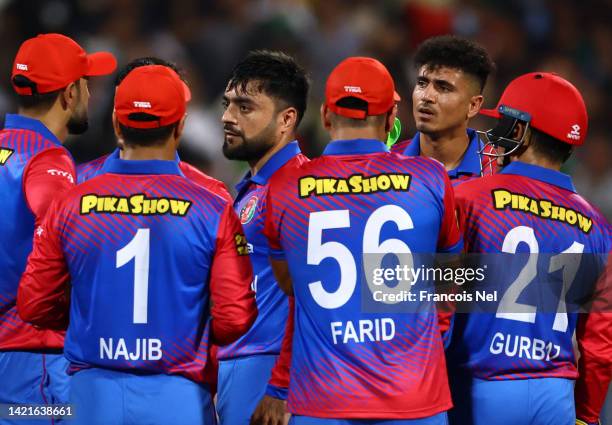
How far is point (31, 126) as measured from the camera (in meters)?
5.00

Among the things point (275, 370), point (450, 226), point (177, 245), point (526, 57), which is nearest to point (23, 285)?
point (177, 245)

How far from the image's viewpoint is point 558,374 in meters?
4.31

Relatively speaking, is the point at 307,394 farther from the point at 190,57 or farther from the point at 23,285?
the point at 190,57

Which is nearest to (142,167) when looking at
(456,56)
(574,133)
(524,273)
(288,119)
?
(288,119)

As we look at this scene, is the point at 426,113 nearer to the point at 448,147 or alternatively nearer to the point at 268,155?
the point at 448,147

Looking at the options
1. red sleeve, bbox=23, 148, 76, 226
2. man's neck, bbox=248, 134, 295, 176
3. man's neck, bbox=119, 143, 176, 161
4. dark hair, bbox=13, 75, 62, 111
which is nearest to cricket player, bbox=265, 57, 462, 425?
man's neck, bbox=119, 143, 176, 161

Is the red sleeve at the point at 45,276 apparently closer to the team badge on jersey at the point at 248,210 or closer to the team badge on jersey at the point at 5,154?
the team badge on jersey at the point at 5,154

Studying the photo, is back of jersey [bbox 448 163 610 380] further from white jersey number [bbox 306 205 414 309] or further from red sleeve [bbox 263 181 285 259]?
red sleeve [bbox 263 181 285 259]

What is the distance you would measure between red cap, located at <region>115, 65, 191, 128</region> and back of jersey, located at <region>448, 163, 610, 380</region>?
1.31 m

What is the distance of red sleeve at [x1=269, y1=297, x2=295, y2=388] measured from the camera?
168 inches

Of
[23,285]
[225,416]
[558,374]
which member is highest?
[23,285]

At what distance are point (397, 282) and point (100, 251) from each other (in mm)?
1214

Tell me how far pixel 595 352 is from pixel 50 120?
2.90m

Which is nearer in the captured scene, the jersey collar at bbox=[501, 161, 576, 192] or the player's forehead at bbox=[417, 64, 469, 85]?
the jersey collar at bbox=[501, 161, 576, 192]
